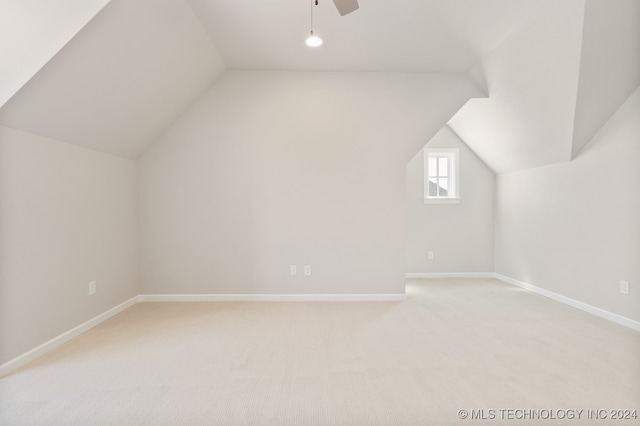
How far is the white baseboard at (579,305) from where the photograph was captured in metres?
3.02

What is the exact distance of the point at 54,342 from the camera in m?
2.64

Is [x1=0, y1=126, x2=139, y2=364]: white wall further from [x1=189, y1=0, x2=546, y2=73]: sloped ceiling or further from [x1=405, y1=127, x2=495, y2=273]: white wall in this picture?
[x1=405, y1=127, x2=495, y2=273]: white wall

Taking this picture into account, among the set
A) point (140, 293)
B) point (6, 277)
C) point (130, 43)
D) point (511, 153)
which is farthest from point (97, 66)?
point (511, 153)

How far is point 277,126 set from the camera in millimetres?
3953

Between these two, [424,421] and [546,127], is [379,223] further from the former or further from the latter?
[424,421]

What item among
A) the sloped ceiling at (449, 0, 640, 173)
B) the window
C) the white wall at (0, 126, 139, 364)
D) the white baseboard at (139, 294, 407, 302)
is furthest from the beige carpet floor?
the window

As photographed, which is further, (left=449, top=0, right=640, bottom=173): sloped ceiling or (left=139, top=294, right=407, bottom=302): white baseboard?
(left=139, top=294, right=407, bottom=302): white baseboard

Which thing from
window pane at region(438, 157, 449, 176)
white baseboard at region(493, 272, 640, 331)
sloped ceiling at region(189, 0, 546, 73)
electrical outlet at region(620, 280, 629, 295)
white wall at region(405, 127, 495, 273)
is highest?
sloped ceiling at region(189, 0, 546, 73)

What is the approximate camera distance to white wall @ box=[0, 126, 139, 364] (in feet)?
7.46

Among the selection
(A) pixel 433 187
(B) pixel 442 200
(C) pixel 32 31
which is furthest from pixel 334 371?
(A) pixel 433 187

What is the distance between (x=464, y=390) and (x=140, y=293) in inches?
146

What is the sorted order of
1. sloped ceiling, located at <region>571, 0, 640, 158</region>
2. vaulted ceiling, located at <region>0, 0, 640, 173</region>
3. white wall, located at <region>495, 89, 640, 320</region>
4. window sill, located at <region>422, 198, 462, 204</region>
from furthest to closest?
window sill, located at <region>422, 198, 462, 204</region>
white wall, located at <region>495, 89, 640, 320</region>
sloped ceiling, located at <region>571, 0, 640, 158</region>
vaulted ceiling, located at <region>0, 0, 640, 173</region>

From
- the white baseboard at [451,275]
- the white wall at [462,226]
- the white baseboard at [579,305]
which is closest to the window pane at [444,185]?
the white wall at [462,226]

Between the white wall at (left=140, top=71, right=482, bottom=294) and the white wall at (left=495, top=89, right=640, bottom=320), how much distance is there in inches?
58.8
